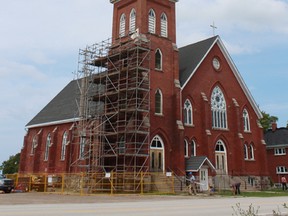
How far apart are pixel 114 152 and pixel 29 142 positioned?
19026mm

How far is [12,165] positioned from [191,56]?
42.8 meters

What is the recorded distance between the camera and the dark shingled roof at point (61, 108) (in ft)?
126

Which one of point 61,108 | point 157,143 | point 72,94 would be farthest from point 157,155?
point 72,94

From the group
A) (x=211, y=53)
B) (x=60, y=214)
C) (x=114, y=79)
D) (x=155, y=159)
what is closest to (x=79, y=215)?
(x=60, y=214)

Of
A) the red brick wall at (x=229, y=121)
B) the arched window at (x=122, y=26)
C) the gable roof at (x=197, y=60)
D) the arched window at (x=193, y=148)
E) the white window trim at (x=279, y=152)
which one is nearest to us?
the arched window at (x=122, y=26)

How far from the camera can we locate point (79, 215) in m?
10.6

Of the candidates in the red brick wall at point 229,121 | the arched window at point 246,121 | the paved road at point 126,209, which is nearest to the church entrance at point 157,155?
the red brick wall at point 229,121

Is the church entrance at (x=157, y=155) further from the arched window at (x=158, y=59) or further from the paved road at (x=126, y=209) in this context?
the paved road at (x=126, y=209)

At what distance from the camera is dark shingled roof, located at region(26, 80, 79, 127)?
38.3 meters

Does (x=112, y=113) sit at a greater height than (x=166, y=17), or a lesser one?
lesser

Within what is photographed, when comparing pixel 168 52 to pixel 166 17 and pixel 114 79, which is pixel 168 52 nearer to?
pixel 166 17

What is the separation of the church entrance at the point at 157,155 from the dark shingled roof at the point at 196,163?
2737mm

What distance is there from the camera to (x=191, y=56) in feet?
119

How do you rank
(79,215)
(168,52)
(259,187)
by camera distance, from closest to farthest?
(79,215)
(168,52)
(259,187)
